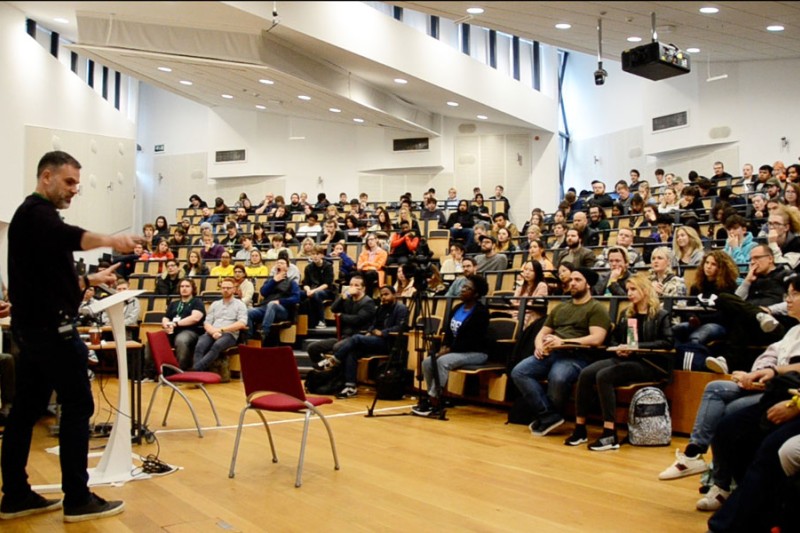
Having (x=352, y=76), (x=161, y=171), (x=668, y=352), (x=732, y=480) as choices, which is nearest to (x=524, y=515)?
(x=732, y=480)

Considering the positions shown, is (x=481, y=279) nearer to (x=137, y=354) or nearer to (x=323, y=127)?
(x=137, y=354)

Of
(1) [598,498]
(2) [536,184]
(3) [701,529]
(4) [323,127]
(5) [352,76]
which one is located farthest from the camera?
(4) [323,127]

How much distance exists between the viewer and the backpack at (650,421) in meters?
4.38

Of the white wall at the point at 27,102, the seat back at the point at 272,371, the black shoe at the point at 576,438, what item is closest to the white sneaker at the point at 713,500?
the black shoe at the point at 576,438

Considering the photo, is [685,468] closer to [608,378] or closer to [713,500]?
[713,500]

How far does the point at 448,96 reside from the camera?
1328cm

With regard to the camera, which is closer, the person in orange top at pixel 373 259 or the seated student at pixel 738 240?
the seated student at pixel 738 240

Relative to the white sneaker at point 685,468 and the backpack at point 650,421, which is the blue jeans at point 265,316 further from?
the white sneaker at point 685,468

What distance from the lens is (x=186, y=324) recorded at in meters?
7.66

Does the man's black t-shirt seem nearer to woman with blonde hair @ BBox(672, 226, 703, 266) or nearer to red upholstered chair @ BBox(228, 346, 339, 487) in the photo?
red upholstered chair @ BBox(228, 346, 339, 487)

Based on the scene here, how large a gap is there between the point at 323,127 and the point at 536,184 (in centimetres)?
501

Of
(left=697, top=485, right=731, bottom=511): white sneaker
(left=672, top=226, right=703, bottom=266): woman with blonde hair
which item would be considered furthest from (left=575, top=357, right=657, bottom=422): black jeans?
(left=672, top=226, right=703, bottom=266): woman with blonde hair

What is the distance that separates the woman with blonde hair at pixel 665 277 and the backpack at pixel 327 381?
2.85 meters

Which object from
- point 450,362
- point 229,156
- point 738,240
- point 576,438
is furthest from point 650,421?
point 229,156
